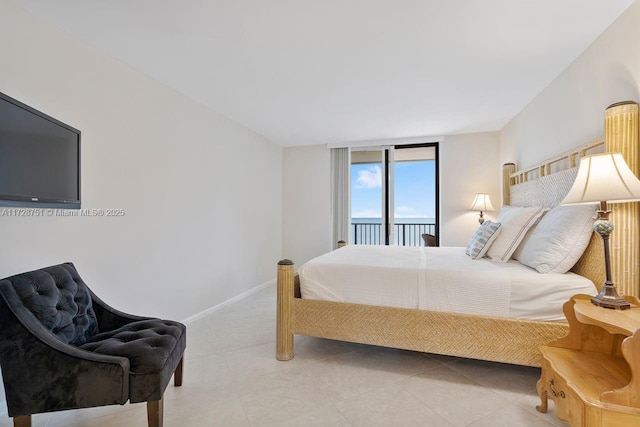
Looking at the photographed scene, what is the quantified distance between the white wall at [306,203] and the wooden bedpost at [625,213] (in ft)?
12.5

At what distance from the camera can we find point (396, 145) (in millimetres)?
5027

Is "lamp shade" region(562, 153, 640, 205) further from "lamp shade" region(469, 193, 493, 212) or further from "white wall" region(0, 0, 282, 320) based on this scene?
"white wall" region(0, 0, 282, 320)

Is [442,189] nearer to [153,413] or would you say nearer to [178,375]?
[178,375]

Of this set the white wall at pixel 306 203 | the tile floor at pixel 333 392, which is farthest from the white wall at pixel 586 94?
the white wall at pixel 306 203

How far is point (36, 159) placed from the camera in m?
1.68

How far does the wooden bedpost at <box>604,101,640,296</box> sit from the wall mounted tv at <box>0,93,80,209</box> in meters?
3.28

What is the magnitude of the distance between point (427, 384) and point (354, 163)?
4.10 meters

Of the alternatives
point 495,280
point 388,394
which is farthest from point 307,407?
point 495,280

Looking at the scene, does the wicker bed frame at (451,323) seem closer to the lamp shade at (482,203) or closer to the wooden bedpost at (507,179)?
the wooden bedpost at (507,179)

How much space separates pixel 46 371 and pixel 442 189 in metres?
4.76

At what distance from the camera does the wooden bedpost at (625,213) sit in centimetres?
172

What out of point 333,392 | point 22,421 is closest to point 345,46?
point 333,392

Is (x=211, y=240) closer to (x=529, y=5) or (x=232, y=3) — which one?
(x=232, y=3)

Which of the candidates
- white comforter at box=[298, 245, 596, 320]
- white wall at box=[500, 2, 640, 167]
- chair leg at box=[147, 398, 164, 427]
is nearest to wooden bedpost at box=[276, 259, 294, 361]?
white comforter at box=[298, 245, 596, 320]
